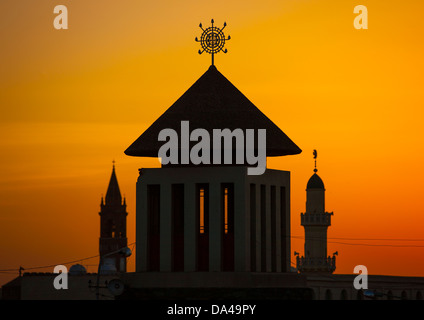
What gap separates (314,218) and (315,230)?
1624 mm

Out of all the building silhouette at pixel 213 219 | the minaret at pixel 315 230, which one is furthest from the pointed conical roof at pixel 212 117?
→ the minaret at pixel 315 230

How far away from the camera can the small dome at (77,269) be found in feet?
594

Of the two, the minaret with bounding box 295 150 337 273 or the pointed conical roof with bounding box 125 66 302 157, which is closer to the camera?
the pointed conical roof with bounding box 125 66 302 157

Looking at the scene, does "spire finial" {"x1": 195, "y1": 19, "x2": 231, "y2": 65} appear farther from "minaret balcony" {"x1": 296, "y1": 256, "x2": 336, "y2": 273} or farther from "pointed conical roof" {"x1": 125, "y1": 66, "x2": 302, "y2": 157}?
"minaret balcony" {"x1": 296, "y1": 256, "x2": 336, "y2": 273}

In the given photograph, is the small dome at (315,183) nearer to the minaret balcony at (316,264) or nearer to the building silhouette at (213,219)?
the minaret balcony at (316,264)

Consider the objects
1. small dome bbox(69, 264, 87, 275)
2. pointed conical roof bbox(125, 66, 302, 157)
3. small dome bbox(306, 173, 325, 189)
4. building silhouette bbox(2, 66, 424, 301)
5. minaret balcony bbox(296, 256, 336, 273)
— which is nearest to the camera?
building silhouette bbox(2, 66, 424, 301)

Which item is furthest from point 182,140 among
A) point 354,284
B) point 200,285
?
point 354,284

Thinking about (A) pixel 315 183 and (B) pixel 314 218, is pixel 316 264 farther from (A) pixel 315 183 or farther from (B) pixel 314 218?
(A) pixel 315 183

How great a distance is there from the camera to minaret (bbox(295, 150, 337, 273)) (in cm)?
12712

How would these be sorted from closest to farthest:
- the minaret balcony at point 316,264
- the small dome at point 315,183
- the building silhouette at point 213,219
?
the building silhouette at point 213,219
the minaret balcony at point 316,264
the small dome at point 315,183

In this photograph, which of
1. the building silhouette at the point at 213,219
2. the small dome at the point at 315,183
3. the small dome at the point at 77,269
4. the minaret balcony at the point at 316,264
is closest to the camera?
the building silhouette at the point at 213,219

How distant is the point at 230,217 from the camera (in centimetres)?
5300

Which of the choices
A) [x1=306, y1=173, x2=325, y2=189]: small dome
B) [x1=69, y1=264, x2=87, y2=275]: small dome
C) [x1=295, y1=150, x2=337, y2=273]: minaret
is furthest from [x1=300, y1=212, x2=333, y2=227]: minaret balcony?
[x1=69, y1=264, x2=87, y2=275]: small dome
